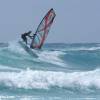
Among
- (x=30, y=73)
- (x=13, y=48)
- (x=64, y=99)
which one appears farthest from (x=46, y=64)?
(x=64, y=99)

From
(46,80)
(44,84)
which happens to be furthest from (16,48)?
(44,84)

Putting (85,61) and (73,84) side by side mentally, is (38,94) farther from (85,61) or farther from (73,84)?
(85,61)

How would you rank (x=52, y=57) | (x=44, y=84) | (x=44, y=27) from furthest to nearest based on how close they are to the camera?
(x=44, y=27)
(x=52, y=57)
(x=44, y=84)

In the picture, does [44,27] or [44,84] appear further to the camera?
[44,27]

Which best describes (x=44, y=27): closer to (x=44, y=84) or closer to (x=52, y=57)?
(x=52, y=57)

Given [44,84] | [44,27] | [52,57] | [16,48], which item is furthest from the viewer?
[44,27]

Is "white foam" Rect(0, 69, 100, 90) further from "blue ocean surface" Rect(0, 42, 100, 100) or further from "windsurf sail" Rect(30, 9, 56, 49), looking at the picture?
"windsurf sail" Rect(30, 9, 56, 49)

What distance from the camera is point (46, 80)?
1881 centimetres

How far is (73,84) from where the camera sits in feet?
61.3

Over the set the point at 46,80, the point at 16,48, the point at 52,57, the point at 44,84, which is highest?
the point at 16,48

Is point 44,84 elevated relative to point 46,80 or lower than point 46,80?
lower

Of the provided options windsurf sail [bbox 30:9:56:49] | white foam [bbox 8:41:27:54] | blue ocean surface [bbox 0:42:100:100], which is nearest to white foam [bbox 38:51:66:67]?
windsurf sail [bbox 30:9:56:49]

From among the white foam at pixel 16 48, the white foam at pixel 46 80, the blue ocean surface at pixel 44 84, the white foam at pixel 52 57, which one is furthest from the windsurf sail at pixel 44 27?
the white foam at pixel 46 80

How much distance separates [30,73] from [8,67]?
313 cm
